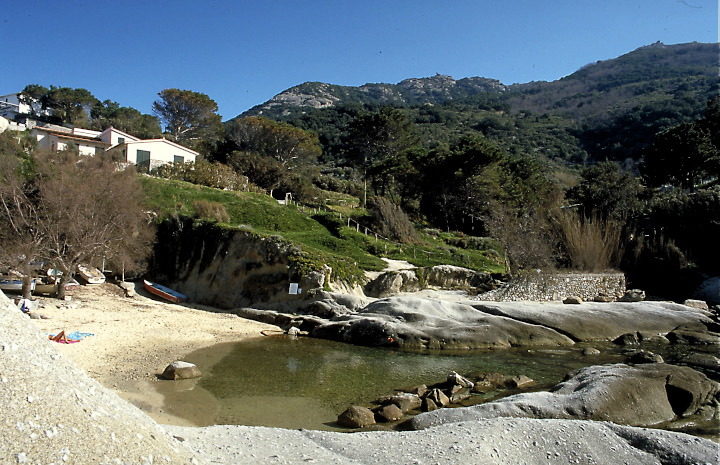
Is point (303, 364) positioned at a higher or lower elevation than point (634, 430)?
lower

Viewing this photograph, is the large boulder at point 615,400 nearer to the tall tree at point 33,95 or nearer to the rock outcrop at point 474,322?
the rock outcrop at point 474,322

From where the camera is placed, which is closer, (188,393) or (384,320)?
(188,393)

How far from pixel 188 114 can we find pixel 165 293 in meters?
38.5

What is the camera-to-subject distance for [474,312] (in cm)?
1909

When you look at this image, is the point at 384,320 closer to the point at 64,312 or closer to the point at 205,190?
the point at 64,312

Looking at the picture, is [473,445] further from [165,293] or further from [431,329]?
[165,293]

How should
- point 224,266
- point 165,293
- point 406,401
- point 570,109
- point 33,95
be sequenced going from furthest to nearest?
point 570,109 < point 33,95 < point 224,266 < point 165,293 < point 406,401

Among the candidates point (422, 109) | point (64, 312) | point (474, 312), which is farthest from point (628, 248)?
point (422, 109)

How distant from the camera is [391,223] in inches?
1277

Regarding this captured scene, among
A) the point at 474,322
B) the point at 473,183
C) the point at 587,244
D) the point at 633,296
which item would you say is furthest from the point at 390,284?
the point at 473,183

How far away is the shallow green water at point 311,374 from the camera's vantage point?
33.5 feet

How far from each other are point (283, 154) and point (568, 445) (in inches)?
1644

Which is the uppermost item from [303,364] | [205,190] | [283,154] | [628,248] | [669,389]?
[283,154]

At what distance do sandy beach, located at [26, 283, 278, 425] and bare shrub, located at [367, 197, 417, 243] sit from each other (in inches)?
543
